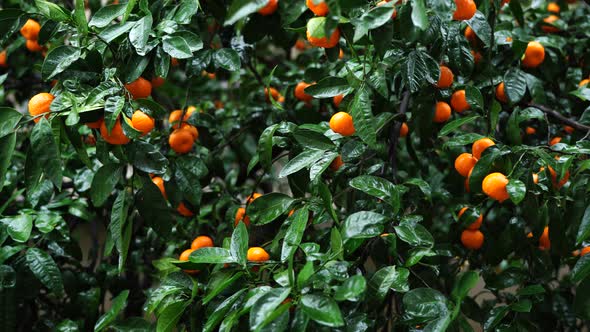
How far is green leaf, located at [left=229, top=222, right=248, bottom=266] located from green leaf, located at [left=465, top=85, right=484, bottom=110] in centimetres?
41

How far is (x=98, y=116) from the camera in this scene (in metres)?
0.85

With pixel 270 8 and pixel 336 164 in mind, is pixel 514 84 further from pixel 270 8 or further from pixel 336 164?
pixel 270 8

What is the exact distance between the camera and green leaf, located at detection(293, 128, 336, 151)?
92 cm

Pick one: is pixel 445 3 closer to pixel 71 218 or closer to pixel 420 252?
pixel 420 252

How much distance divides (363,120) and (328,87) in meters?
0.12

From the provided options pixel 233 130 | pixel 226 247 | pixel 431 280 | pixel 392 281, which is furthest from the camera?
pixel 233 130

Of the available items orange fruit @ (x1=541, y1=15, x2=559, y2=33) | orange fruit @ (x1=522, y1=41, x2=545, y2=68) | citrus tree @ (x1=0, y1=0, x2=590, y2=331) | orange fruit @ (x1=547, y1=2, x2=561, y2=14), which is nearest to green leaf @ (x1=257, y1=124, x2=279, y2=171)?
citrus tree @ (x1=0, y1=0, x2=590, y2=331)

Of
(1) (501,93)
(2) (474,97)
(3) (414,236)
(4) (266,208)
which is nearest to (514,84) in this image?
(1) (501,93)

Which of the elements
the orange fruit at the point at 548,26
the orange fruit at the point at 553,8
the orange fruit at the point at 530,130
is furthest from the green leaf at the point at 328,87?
the orange fruit at the point at 553,8

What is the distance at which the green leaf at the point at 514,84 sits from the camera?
3.56ft

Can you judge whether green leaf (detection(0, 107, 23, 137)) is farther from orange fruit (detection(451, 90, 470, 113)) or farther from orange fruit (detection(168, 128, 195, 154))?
orange fruit (detection(451, 90, 470, 113))

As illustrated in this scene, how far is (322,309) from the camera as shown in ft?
2.25

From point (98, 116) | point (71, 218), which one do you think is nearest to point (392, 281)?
Answer: point (98, 116)

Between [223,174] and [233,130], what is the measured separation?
162mm
